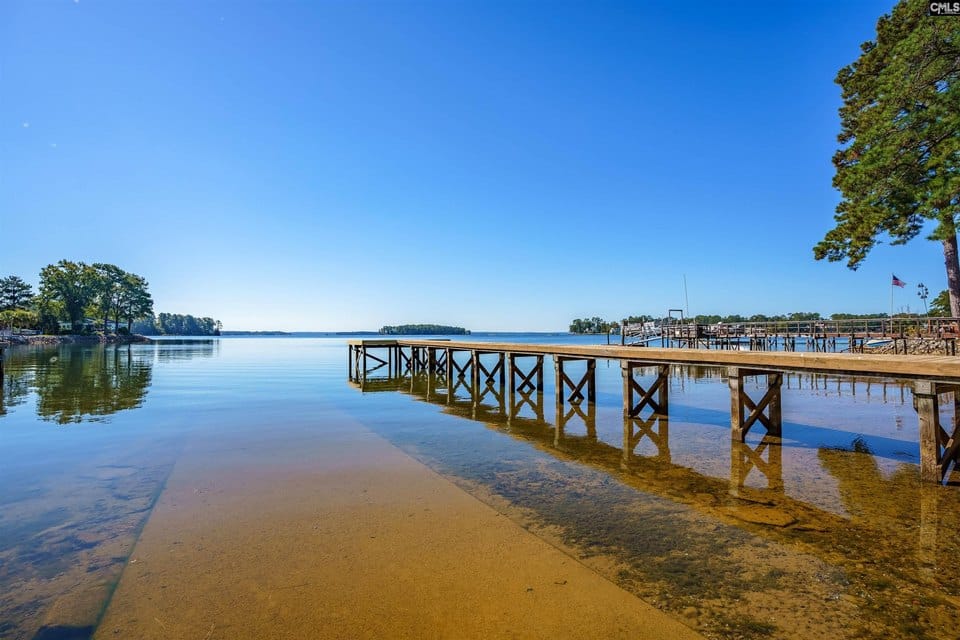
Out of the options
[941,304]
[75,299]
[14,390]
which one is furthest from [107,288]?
[941,304]

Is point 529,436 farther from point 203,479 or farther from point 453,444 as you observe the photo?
point 203,479

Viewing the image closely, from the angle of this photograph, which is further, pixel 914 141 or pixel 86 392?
pixel 86 392

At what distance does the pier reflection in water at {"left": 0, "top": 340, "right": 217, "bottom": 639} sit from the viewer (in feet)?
14.7

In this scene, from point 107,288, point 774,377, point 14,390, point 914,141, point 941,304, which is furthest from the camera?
point 107,288

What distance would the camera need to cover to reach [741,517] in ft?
21.5

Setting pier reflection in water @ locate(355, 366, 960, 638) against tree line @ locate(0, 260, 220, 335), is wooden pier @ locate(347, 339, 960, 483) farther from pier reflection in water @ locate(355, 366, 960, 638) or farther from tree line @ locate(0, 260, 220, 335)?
tree line @ locate(0, 260, 220, 335)

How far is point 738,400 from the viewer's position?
11422 mm

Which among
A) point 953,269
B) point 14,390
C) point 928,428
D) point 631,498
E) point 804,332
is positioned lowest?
point 631,498

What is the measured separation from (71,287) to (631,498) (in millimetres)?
119174

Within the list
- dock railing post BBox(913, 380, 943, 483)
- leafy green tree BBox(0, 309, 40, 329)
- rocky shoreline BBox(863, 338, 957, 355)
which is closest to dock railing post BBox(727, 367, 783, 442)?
dock railing post BBox(913, 380, 943, 483)

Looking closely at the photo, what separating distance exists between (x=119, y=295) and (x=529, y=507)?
441 ft

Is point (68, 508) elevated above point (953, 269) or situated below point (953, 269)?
below

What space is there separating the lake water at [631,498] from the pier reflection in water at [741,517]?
3 centimetres

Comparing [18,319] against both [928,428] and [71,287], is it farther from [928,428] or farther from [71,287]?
[928,428]
